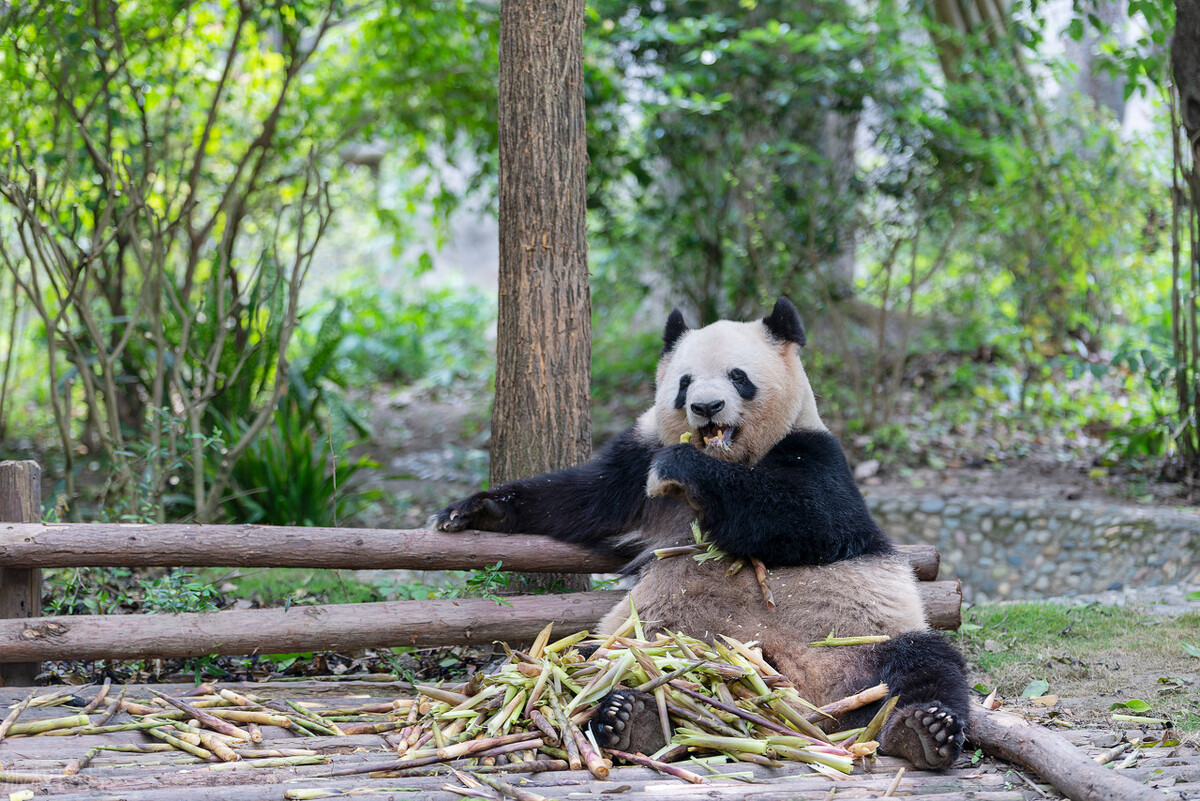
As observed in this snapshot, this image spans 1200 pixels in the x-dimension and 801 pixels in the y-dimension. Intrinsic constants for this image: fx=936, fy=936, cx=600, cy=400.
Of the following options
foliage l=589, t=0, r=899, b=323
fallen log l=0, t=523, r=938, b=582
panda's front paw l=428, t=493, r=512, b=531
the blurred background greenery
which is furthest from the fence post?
foliage l=589, t=0, r=899, b=323

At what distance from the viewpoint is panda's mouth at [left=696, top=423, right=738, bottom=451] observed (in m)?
3.29

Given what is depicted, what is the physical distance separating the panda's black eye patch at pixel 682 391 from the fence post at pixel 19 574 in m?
2.31

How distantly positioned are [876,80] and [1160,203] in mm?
3134

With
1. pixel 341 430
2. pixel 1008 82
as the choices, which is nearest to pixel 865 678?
pixel 341 430

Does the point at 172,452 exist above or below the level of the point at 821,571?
above

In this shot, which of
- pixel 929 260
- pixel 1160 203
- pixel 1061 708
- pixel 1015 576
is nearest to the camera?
pixel 1061 708

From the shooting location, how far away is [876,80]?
7.18 meters

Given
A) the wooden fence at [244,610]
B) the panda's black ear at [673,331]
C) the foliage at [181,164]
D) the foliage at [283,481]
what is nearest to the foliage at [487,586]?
the wooden fence at [244,610]

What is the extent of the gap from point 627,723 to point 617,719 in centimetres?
3

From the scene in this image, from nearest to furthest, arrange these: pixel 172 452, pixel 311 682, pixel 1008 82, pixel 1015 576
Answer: pixel 311 682 < pixel 172 452 < pixel 1015 576 < pixel 1008 82

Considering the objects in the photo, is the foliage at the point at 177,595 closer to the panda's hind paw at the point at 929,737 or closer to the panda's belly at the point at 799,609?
the panda's belly at the point at 799,609

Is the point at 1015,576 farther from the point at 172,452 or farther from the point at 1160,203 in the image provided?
the point at 172,452

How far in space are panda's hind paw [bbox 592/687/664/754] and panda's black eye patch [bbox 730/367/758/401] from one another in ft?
3.75

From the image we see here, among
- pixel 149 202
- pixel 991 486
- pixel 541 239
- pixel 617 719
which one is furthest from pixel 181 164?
pixel 991 486
